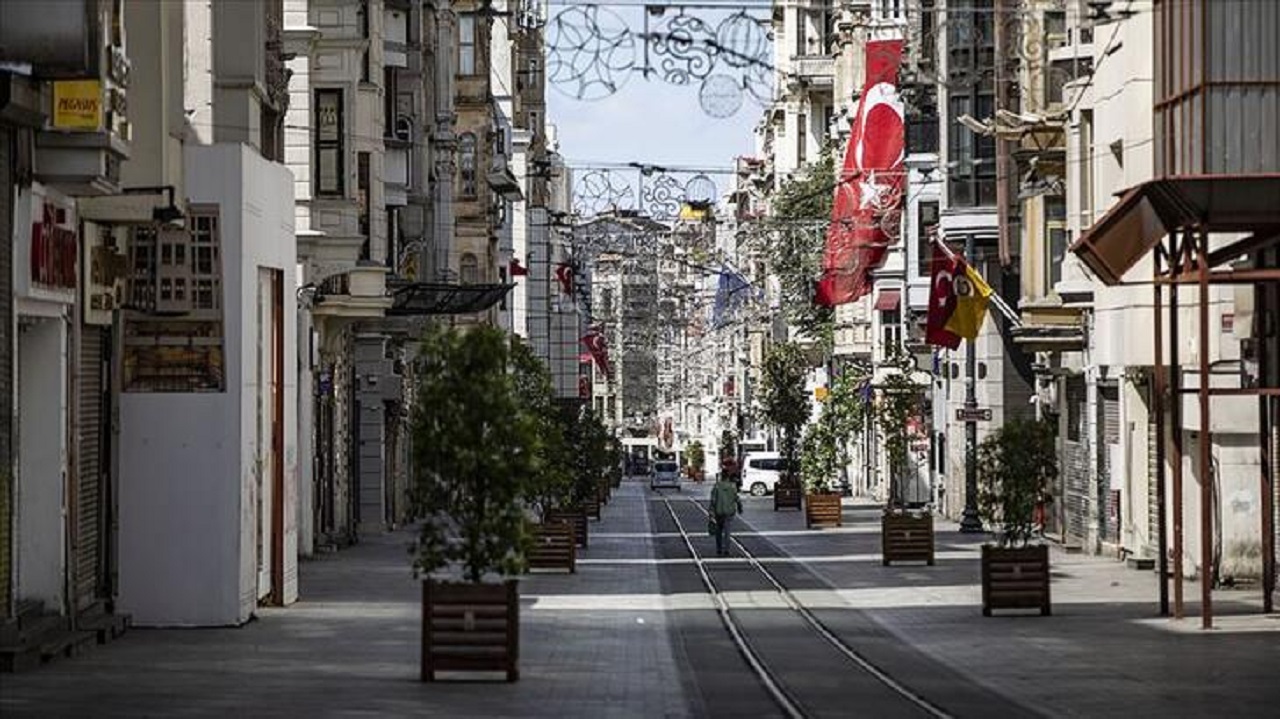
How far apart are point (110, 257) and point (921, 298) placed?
54222 millimetres

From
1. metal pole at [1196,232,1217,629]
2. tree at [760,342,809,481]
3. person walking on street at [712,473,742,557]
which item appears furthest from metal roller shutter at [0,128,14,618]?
tree at [760,342,809,481]

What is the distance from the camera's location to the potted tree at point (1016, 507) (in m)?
35.6

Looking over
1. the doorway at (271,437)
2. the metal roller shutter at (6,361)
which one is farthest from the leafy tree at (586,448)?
the metal roller shutter at (6,361)

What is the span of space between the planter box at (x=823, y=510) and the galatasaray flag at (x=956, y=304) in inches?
458

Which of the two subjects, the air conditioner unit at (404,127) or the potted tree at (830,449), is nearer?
the air conditioner unit at (404,127)

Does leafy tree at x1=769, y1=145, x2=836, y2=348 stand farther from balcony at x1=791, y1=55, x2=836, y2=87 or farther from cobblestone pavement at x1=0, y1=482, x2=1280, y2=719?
cobblestone pavement at x1=0, y1=482, x2=1280, y2=719

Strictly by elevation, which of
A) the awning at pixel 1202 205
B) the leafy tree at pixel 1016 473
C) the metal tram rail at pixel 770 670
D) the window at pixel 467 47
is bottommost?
the metal tram rail at pixel 770 670

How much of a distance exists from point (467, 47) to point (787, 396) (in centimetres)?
1741

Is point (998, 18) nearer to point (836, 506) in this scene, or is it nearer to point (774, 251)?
point (836, 506)

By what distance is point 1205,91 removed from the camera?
33531mm

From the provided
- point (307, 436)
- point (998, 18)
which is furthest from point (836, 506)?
point (998, 18)

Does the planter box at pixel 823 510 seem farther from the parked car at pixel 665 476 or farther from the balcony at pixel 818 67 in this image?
the balcony at pixel 818 67

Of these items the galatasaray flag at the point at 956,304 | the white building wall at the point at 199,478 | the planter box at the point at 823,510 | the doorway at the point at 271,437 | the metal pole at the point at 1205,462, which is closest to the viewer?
the metal pole at the point at 1205,462

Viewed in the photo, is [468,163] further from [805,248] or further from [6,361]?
[6,361]
